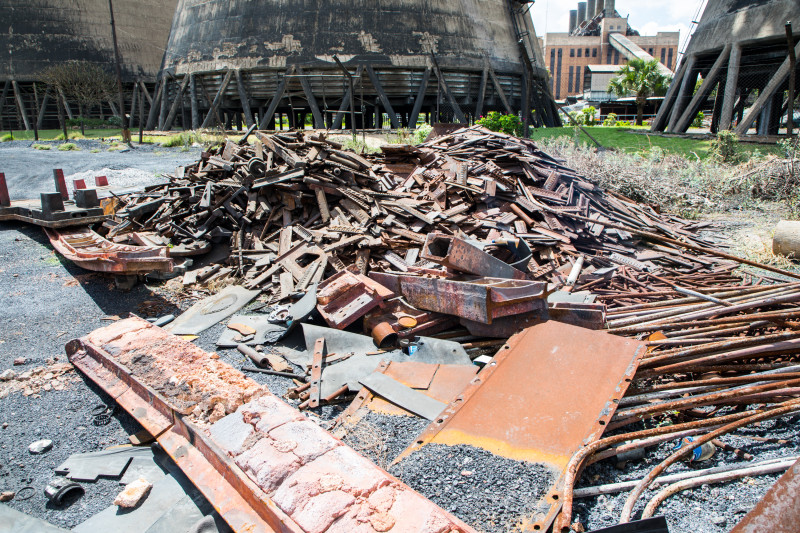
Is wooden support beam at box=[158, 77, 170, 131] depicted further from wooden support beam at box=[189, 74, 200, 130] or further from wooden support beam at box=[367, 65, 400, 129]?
wooden support beam at box=[367, 65, 400, 129]

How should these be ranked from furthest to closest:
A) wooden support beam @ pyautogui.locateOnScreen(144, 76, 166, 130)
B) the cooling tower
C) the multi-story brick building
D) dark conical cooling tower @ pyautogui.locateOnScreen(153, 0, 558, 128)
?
1. the multi-story brick building
2. wooden support beam @ pyautogui.locateOnScreen(144, 76, 166, 130)
3. dark conical cooling tower @ pyautogui.locateOnScreen(153, 0, 558, 128)
4. the cooling tower

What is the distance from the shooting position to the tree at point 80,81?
2786cm

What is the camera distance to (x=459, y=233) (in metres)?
7.33

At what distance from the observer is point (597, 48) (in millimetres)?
84625

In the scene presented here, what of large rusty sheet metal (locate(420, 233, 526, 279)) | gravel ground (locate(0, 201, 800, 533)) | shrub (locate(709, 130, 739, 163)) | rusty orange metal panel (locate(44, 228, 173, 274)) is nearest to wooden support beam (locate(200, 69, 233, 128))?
rusty orange metal panel (locate(44, 228, 173, 274))

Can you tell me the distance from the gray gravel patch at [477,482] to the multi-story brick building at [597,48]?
89663 millimetres

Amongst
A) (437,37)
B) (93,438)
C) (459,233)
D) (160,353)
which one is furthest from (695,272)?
(437,37)

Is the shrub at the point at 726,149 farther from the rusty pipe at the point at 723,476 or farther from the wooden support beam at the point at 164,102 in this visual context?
the wooden support beam at the point at 164,102

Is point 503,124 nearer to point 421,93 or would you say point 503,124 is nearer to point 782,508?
point 421,93

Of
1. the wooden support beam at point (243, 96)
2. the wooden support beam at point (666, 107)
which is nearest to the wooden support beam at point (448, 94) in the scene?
the wooden support beam at point (243, 96)

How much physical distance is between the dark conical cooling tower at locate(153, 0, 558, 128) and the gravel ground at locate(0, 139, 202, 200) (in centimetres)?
450

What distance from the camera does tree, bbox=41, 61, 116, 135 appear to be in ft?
91.4

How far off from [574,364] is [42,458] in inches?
163

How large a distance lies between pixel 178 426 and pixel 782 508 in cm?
328
